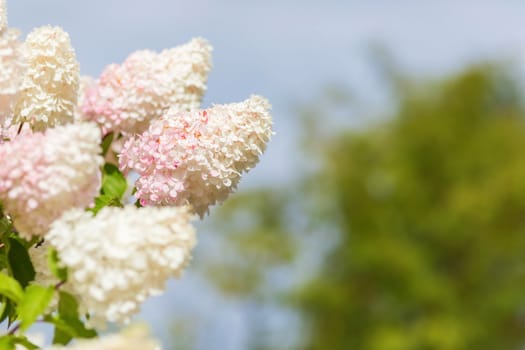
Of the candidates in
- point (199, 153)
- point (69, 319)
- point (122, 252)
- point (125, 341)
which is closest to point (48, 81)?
point (199, 153)

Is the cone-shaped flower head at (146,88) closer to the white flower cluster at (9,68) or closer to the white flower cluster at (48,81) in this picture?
the white flower cluster at (48,81)

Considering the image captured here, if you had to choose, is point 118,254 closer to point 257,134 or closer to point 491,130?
point 257,134

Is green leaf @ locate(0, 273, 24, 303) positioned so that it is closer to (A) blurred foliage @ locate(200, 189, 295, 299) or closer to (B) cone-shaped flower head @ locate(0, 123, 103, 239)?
(B) cone-shaped flower head @ locate(0, 123, 103, 239)

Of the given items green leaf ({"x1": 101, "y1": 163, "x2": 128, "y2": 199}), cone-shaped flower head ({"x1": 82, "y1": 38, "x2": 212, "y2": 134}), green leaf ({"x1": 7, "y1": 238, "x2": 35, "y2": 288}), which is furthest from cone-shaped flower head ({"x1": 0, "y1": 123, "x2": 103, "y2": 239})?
cone-shaped flower head ({"x1": 82, "y1": 38, "x2": 212, "y2": 134})

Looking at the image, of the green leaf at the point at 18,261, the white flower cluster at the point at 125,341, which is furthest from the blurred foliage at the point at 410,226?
the white flower cluster at the point at 125,341

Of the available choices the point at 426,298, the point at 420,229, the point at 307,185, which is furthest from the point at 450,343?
the point at 307,185

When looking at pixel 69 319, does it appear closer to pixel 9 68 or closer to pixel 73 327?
pixel 73 327
